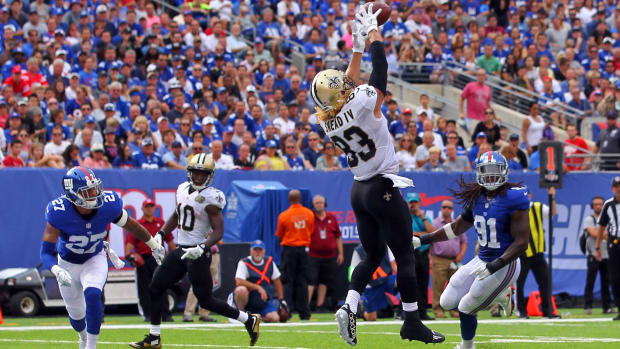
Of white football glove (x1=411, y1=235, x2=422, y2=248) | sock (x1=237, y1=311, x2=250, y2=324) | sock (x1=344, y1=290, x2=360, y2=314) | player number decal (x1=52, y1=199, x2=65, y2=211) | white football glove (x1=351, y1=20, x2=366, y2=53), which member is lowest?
sock (x1=237, y1=311, x2=250, y2=324)

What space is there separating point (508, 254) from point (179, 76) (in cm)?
1130

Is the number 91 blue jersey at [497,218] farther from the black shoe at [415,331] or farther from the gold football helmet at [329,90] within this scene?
the gold football helmet at [329,90]

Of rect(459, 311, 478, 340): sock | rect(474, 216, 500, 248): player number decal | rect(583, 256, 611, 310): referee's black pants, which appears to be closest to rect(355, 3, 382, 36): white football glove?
rect(474, 216, 500, 248): player number decal

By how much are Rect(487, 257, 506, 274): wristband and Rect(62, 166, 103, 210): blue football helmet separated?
3287mm

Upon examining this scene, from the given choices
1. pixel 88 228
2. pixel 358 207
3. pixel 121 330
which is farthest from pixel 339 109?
pixel 121 330

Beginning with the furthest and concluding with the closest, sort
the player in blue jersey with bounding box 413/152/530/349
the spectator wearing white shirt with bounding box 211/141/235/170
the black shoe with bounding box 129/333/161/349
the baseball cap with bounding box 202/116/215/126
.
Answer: the baseball cap with bounding box 202/116/215/126 → the spectator wearing white shirt with bounding box 211/141/235/170 → the black shoe with bounding box 129/333/161/349 → the player in blue jersey with bounding box 413/152/530/349

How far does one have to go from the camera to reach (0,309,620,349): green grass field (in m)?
10.4

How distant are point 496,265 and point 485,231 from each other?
436 millimetres

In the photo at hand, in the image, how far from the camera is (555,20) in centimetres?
2516

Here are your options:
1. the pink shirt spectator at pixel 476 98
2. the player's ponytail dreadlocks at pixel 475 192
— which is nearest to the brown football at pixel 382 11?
the player's ponytail dreadlocks at pixel 475 192

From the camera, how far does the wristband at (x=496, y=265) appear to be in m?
8.55

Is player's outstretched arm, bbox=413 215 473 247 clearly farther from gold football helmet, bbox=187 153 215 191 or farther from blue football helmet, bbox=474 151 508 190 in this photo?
gold football helmet, bbox=187 153 215 191

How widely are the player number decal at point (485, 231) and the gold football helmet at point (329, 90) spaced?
1.65m

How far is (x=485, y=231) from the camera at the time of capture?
8.92 m
